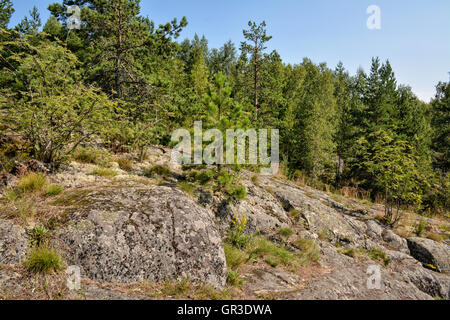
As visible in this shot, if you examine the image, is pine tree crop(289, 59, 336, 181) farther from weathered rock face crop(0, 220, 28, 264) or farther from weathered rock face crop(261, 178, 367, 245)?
weathered rock face crop(0, 220, 28, 264)

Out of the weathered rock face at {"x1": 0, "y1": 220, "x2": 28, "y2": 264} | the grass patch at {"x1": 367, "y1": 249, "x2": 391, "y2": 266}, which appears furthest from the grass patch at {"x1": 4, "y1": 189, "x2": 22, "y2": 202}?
the grass patch at {"x1": 367, "y1": 249, "x2": 391, "y2": 266}

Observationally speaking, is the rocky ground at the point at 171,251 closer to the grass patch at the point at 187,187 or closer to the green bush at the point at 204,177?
the grass patch at the point at 187,187

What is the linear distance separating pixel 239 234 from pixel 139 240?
112 inches

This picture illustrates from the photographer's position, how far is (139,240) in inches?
156

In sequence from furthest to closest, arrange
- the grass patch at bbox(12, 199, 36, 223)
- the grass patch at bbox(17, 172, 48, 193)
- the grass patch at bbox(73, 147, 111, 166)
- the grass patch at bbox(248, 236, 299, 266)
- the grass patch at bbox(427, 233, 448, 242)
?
the grass patch at bbox(427, 233, 448, 242) < the grass patch at bbox(73, 147, 111, 166) < the grass patch at bbox(248, 236, 299, 266) < the grass patch at bbox(17, 172, 48, 193) < the grass patch at bbox(12, 199, 36, 223)

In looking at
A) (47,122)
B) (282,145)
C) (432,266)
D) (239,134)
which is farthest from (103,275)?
(282,145)

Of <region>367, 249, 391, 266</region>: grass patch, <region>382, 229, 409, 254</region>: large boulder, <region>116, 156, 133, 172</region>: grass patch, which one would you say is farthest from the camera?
<region>382, 229, 409, 254</region>: large boulder

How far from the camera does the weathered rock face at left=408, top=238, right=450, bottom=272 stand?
8.23 meters

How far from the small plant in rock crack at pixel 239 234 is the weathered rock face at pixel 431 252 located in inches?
292

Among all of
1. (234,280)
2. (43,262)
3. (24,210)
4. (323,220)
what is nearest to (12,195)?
(24,210)

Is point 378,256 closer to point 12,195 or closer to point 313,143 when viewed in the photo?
point 12,195

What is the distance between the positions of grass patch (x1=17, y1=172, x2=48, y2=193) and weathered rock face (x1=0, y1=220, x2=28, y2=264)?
3.61ft

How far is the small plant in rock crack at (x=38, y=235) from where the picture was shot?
347cm

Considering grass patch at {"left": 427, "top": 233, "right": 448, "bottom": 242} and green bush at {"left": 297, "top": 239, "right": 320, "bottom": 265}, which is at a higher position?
green bush at {"left": 297, "top": 239, "right": 320, "bottom": 265}
